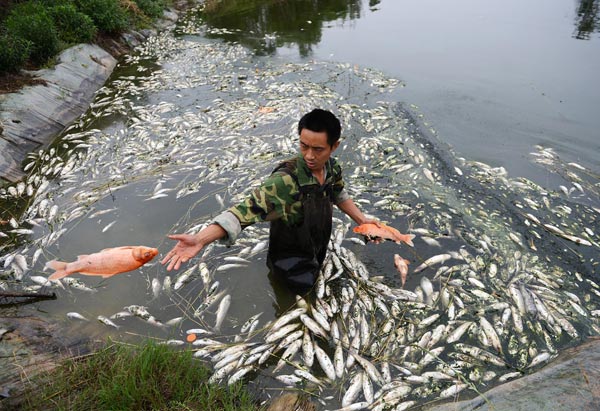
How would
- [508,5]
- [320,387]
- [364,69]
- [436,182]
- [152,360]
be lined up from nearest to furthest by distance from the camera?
1. [152,360]
2. [320,387]
3. [436,182]
4. [364,69]
5. [508,5]

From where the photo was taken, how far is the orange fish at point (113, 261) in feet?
9.87

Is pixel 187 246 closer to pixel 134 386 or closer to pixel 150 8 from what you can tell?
pixel 134 386

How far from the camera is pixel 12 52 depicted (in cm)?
805

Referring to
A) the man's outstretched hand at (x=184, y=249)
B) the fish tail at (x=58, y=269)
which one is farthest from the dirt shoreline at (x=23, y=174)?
the man's outstretched hand at (x=184, y=249)

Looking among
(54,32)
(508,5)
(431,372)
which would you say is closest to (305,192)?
(431,372)

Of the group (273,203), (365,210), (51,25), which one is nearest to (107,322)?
(273,203)

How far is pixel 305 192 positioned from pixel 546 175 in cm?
478

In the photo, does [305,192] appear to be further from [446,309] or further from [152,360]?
[446,309]

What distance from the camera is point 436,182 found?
234 inches

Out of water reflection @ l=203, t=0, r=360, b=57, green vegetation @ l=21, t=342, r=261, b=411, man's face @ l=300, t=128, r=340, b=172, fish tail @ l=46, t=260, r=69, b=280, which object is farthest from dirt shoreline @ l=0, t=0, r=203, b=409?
water reflection @ l=203, t=0, r=360, b=57

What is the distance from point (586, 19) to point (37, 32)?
56.9ft

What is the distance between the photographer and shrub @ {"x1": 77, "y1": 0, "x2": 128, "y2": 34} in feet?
38.1

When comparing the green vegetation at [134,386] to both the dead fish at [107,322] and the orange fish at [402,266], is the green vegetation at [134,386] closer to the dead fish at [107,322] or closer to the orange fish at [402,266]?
the dead fish at [107,322]

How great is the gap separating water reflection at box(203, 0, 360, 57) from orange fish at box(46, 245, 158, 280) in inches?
397
